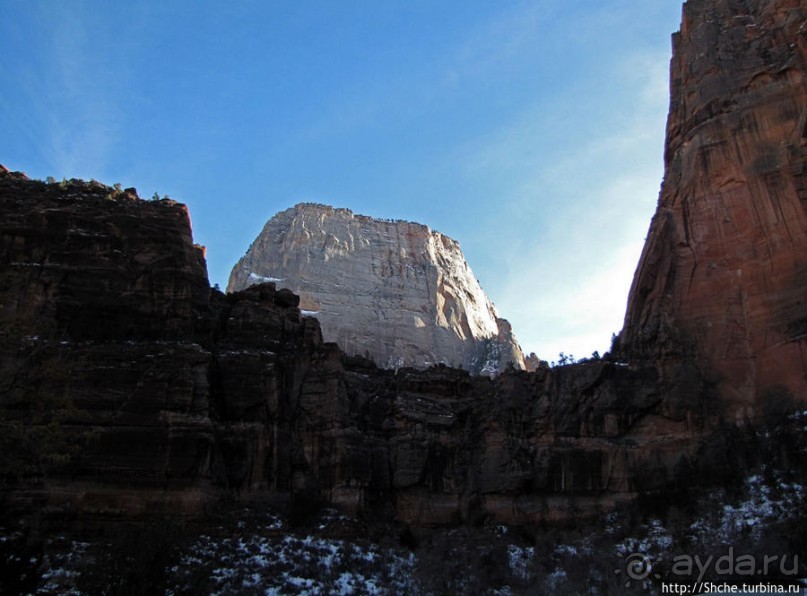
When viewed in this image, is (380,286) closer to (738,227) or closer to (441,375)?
(441,375)

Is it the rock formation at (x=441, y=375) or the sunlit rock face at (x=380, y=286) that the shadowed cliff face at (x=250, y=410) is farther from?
the sunlit rock face at (x=380, y=286)

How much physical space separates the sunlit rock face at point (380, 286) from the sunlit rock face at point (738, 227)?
4106cm

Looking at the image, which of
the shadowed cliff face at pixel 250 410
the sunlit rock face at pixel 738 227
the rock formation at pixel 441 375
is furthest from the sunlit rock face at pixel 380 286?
the sunlit rock face at pixel 738 227

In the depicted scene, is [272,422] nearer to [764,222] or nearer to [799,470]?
[799,470]

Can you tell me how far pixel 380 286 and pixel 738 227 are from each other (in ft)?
180

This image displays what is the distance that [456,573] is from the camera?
38969mm

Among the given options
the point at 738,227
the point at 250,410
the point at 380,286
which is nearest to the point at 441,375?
the point at 250,410

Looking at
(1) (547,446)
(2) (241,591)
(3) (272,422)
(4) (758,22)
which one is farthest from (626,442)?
(4) (758,22)

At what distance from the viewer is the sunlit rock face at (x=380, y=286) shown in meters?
93.3

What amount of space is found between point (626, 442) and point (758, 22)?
Result: 29677 mm

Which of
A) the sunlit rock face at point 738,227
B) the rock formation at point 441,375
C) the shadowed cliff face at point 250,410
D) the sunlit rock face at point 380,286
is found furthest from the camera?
the sunlit rock face at point 380,286

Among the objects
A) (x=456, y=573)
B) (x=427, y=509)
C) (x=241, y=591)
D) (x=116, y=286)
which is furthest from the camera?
(x=427, y=509)

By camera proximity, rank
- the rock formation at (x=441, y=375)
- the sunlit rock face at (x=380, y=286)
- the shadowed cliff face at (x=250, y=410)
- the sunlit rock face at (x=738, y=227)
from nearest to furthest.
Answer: the shadowed cliff face at (x=250, y=410), the rock formation at (x=441, y=375), the sunlit rock face at (x=738, y=227), the sunlit rock face at (x=380, y=286)

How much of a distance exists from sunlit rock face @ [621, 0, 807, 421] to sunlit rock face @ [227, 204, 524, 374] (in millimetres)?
41062
